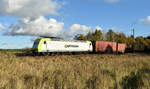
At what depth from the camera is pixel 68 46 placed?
29.8m

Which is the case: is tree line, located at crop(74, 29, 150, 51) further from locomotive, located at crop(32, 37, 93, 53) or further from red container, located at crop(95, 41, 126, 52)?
locomotive, located at crop(32, 37, 93, 53)

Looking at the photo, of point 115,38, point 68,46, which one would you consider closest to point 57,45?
point 68,46

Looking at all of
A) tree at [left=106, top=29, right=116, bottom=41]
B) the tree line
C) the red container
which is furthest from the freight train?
tree at [left=106, top=29, right=116, bottom=41]

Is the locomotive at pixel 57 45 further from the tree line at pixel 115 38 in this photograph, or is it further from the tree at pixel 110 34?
the tree at pixel 110 34

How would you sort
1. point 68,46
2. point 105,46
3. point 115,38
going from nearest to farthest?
point 68,46, point 105,46, point 115,38

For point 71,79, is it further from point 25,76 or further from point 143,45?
point 143,45

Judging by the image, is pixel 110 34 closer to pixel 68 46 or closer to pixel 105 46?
pixel 105 46

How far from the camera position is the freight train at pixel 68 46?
25312 millimetres

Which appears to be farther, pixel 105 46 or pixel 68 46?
pixel 105 46

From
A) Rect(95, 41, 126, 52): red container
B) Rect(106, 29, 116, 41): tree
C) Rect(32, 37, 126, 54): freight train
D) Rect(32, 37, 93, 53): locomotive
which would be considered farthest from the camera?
Rect(106, 29, 116, 41): tree

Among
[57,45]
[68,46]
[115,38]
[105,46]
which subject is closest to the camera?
[57,45]

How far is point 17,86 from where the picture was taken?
5113mm

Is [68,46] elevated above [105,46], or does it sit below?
above

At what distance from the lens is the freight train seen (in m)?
25.3
